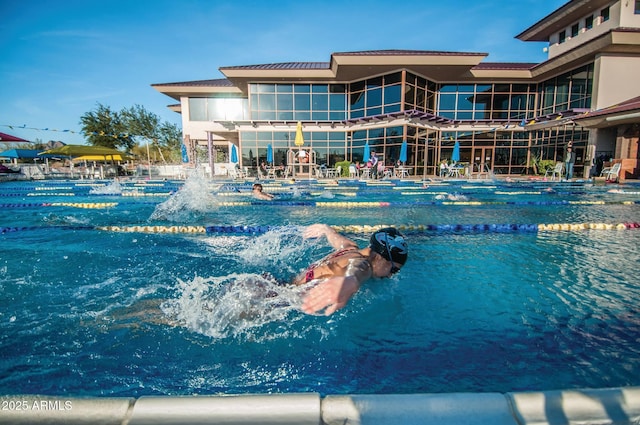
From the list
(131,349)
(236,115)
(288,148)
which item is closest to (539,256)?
(131,349)

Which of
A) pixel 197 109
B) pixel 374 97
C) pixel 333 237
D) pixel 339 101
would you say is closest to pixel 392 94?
pixel 374 97

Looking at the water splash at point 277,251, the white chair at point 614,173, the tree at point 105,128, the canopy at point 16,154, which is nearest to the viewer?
the water splash at point 277,251

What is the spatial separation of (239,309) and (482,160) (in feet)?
76.1

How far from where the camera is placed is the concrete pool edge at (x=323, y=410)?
1.22 m

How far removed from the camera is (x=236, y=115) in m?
23.3

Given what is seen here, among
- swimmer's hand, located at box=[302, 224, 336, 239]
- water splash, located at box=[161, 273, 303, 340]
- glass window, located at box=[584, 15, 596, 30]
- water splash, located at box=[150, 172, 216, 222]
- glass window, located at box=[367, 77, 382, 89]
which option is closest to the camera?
water splash, located at box=[161, 273, 303, 340]

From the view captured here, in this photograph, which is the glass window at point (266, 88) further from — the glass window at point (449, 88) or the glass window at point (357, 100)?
the glass window at point (449, 88)

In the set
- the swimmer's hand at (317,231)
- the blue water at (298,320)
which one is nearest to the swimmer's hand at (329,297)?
the blue water at (298,320)

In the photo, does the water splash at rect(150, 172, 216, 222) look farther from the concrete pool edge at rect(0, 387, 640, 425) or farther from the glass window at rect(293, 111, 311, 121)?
the glass window at rect(293, 111, 311, 121)

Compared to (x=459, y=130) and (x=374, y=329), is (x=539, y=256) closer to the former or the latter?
(x=374, y=329)

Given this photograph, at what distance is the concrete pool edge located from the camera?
4.00ft

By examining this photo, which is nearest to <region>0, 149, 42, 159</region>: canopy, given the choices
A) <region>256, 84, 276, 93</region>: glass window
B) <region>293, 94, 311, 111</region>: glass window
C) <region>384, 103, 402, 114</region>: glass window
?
<region>256, 84, 276, 93</region>: glass window

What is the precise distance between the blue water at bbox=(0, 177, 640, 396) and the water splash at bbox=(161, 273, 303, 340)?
0.04 feet

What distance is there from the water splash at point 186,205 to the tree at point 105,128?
109 feet
